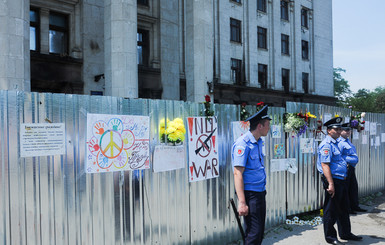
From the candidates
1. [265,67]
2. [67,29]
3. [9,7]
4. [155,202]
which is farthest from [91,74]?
[265,67]

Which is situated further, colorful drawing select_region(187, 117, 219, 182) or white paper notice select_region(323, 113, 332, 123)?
white paper notice select_region(323, 113, 332, 123)

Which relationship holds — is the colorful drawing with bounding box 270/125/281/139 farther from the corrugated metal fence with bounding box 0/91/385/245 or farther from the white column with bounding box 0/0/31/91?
the white column with bounding box 0/0/31/91

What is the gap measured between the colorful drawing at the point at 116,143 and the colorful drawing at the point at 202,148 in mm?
862

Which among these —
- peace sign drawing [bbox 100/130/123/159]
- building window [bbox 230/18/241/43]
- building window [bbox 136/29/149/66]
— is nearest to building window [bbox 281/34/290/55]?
building window [bbox 230/18/241/43]

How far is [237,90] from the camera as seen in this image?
26.5m

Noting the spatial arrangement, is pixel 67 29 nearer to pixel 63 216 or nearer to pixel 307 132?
pixel 307 132

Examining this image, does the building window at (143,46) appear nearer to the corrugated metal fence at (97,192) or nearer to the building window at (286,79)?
the corrugated metal fence at (97,192)

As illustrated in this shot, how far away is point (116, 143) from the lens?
14.4ft

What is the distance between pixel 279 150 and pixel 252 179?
3.02 meters

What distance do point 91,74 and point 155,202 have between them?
14.0 meters

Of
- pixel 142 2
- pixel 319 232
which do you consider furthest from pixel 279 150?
pixel 142 2

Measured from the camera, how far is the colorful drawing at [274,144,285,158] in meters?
6.88

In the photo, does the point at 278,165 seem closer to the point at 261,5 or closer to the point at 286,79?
the point at 261,5

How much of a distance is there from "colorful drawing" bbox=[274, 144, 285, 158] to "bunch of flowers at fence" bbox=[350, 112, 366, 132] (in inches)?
134
